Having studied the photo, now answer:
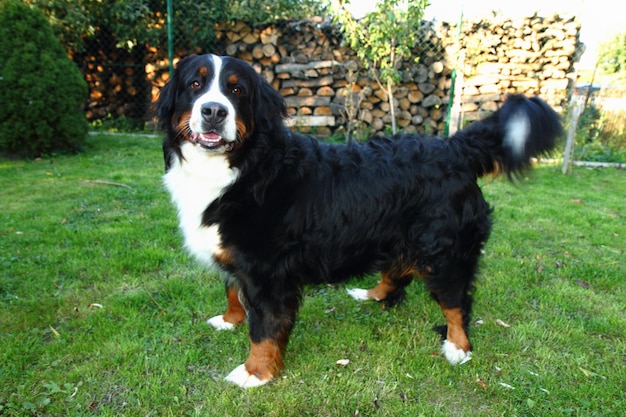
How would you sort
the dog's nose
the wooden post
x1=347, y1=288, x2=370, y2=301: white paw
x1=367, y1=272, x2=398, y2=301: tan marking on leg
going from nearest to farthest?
1. the dog's nose
2. x1=367, y1=272, x2=398, y2=301: tan marking on leg
3. x1=347, y1=288, x2=370, y2=301: white paw
4. the wooden post

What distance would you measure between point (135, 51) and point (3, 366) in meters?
8.47

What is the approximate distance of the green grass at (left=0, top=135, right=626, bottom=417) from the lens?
A: 86.0 inches

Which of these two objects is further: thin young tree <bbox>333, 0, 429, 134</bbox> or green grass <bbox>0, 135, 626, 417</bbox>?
thin young tree <bbox>333, 0, 429, 134</bbox>

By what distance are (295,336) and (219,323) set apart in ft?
1.63

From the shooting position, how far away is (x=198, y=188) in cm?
237

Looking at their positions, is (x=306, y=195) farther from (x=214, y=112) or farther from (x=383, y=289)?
(x=383, y=289)

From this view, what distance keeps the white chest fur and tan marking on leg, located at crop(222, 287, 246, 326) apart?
40 centimetres

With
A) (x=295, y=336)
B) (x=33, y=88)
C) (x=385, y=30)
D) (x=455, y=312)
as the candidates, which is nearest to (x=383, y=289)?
(x=455, y=312)

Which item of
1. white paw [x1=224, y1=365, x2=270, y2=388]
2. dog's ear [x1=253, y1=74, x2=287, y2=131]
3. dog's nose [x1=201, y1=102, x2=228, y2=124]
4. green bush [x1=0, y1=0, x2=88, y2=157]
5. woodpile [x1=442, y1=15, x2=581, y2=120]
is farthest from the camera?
woodpile [x1=442, y1=15, x2=581, y2=120]

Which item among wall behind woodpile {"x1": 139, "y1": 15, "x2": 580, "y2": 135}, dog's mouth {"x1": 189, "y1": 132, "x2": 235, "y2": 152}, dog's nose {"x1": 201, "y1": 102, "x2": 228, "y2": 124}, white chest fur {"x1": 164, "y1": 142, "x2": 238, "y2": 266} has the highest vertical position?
wall behind woodpile {"x1": 139, "y1": 15, "x2": 580, "y2": 135}

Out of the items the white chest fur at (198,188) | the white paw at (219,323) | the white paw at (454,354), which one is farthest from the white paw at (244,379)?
the white paw at (454,354)

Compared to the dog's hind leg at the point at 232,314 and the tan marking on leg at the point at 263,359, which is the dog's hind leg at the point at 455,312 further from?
the dog's hind leg at the point at 232,314

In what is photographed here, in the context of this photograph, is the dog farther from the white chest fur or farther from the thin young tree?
the thin young tree

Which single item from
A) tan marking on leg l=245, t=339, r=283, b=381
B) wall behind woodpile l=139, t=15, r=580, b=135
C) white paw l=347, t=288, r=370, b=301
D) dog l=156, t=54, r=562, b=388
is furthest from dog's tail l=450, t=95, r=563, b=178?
wall behind woodpile l=139, t=15, r=580, b=135
